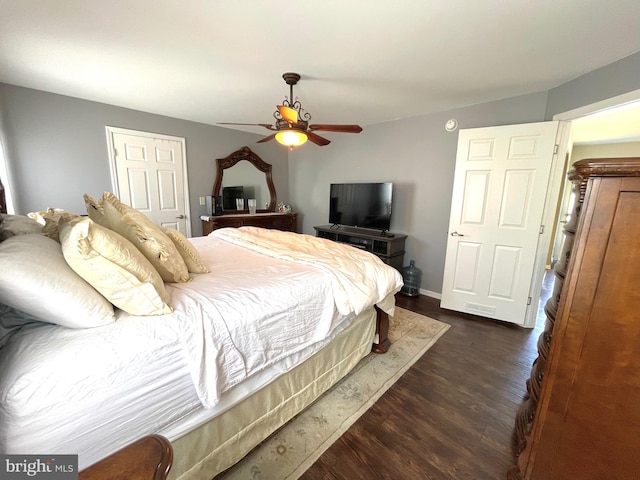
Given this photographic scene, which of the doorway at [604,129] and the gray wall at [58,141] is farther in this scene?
the gray wall at [58,141]

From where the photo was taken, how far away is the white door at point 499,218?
2527 millimetres

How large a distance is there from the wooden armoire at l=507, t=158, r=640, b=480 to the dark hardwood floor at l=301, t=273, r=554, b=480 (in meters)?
0.44

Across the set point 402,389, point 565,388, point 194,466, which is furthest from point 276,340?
point 565,388

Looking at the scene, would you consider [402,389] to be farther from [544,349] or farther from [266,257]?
[266,257]

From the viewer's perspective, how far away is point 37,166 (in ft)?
9.50

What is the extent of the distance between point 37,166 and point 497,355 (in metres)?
5.10

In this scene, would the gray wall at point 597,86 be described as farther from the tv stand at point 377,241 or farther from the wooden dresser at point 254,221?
the wooden dresser at point 254,221

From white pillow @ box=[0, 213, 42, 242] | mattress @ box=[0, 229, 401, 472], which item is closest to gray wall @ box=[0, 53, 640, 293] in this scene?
mattress @ box=[0, 229, 401, 472]

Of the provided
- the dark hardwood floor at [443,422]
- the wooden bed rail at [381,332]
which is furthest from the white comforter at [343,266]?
the dark hardwood floor at [443,422]

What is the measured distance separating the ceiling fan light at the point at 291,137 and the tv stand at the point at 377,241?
1.75m

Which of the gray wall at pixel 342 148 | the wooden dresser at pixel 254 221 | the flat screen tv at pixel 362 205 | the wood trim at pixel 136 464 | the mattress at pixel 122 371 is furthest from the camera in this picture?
the wooden dresser at pixel 254 221

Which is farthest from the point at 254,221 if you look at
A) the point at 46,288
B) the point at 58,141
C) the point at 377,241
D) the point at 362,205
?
the point at 46,288

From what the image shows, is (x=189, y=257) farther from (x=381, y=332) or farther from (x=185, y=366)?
(x=381, y=332)

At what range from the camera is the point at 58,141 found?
2.97 metres
